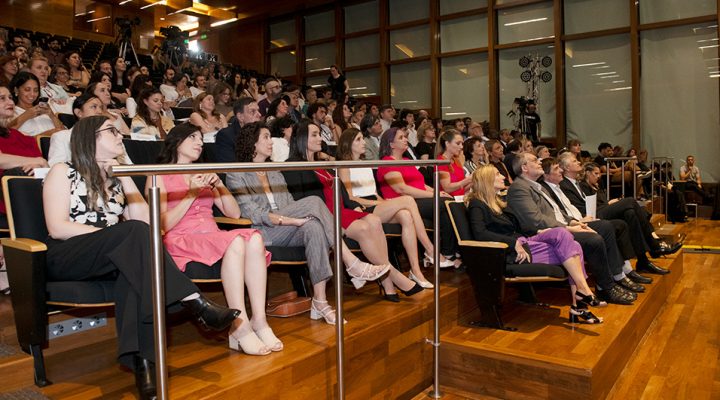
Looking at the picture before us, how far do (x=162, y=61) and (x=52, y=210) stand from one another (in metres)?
6.94

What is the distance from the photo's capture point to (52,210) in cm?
181

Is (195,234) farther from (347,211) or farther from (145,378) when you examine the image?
(347,211)

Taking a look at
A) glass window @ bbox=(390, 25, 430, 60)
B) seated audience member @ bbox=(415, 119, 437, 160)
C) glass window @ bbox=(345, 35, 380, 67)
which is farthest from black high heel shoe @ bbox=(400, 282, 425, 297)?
glass window @ bbox=(345, 35, 380, 67)

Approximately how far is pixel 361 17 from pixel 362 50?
0.59 metres

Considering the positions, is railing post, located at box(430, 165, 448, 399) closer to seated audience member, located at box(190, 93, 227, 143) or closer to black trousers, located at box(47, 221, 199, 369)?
black trousers, located at box(47, 221, 199, 369)

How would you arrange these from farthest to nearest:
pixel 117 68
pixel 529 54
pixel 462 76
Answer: pixel 462 76 → pixel 529 54 → pixel 117 68

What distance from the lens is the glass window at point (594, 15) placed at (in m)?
8.42

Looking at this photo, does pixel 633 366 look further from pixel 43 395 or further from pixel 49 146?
pixel 49 146

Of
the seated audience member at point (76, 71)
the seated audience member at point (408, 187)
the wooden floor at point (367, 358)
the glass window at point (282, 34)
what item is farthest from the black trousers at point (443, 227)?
the glass window at point (282, 34)

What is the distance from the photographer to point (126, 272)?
1652 millimetres

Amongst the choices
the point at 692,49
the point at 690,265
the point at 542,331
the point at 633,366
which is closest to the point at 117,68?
the point at 542,331

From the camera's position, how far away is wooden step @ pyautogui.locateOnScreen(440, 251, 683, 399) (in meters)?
2.24

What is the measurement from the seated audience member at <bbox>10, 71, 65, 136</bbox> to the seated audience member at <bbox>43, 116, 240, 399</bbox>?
1.55 m

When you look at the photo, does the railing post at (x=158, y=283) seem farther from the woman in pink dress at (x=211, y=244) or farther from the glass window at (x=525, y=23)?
the glass window at (x=525, y=23)
